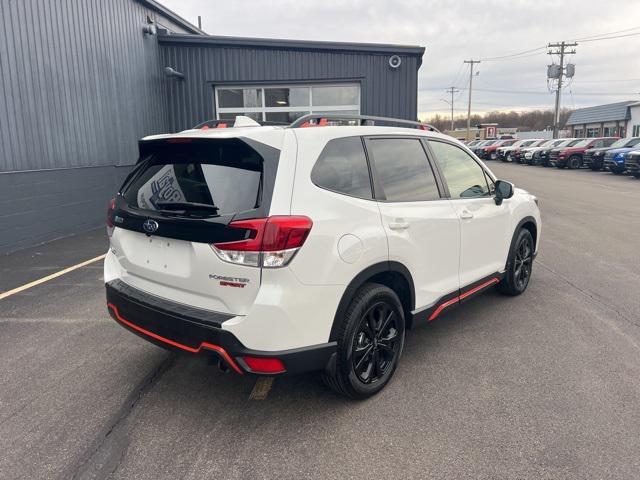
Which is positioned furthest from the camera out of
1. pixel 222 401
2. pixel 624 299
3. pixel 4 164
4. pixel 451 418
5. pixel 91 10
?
pixel 91 10

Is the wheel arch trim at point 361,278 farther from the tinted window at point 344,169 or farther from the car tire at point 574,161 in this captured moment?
the car tire at point 574,161

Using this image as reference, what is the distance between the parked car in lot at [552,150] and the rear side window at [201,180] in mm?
30463

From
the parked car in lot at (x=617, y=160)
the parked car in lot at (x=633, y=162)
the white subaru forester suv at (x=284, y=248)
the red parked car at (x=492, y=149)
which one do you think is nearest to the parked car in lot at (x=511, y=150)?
the red parked car at (x=492, y=149)

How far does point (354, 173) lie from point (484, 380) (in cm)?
174

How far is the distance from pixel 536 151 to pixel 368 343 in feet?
108

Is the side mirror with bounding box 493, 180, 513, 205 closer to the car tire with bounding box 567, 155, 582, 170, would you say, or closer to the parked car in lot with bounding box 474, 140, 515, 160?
the car tire with bounding box 567, 155, 582, 170

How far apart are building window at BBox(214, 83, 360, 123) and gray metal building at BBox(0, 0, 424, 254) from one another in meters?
0.03

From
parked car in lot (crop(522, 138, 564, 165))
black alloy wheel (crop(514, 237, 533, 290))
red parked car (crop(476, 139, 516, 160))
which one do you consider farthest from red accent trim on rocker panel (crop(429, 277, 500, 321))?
red parked car (crop(476, 139, 516, 160))

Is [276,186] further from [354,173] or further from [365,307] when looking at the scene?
[365,307]

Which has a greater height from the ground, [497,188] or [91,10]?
[91,10]

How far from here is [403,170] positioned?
3.54m

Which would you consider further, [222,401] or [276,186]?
[222,401]

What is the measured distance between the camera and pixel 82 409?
310 centimetres

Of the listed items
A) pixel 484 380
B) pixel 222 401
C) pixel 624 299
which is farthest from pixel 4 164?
pixel 624 299
